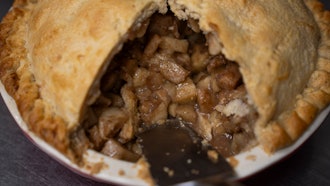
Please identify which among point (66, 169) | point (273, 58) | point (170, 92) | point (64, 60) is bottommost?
point (66, 169)

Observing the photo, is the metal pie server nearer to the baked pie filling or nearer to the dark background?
the baked pie filling

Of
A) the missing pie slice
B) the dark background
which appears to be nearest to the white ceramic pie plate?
the missing pie slice

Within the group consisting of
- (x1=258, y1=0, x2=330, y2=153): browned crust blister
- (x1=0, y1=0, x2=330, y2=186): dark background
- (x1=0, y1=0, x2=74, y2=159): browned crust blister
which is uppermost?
(x1=258, y1=0, x2=330, y2=153): browned crust blister

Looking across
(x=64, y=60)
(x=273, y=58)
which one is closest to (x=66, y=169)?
(x=64, y=60)

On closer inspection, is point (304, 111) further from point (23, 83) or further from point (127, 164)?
point (23, 83)

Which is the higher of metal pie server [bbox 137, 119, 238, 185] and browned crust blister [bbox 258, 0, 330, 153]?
browned crust blister [bbox 258, 0, 330, 153]

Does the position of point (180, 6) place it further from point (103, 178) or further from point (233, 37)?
point (103, 178)

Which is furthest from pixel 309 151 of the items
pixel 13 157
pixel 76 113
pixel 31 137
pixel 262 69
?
pixel 13 157

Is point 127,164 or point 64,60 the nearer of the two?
point 127,164
